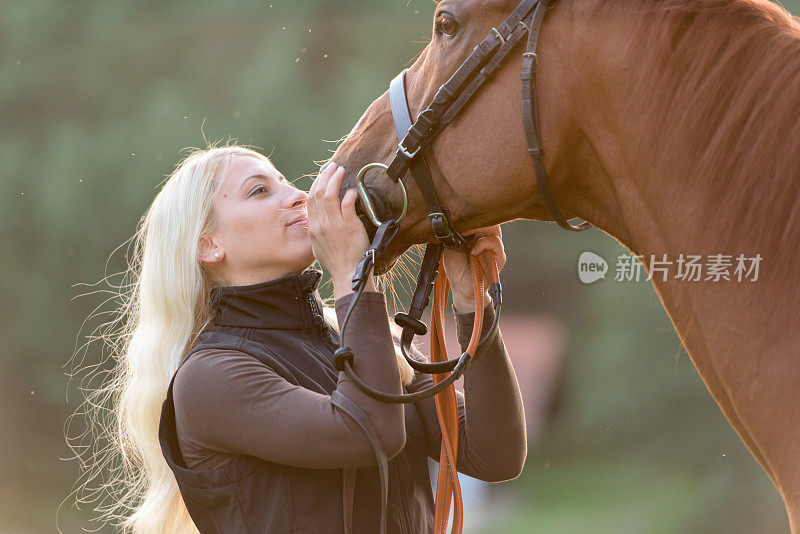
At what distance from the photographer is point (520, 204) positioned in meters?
1.79

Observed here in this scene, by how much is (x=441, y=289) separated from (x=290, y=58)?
6.82m

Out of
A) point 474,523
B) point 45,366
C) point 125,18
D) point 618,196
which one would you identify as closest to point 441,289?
point 618,196

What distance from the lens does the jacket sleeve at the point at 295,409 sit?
1793 mm

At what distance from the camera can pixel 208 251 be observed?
2326 millimetres

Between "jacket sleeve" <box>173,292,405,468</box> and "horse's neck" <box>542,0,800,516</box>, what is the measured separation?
0.63 metres

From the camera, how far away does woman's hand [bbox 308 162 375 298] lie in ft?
6.13

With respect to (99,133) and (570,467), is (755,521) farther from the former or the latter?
(99,133)

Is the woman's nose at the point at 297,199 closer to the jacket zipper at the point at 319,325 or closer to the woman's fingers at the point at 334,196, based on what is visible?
the jacket zipper at the point at 319,325

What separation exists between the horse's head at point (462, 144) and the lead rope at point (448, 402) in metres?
0.21

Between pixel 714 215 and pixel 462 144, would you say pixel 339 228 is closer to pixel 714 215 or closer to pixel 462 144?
pixel 462 144

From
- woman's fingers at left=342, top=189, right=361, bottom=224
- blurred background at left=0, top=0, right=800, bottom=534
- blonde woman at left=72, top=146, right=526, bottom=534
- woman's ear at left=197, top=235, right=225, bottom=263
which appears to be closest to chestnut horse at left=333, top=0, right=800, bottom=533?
woman's fingers at left=342, top=189, right=361, bottom=224

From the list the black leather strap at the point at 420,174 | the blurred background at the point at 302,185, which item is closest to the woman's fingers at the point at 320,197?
the black leather strap at the point at 420,174

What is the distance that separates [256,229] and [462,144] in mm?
743

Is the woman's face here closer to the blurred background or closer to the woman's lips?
the woman's lips
